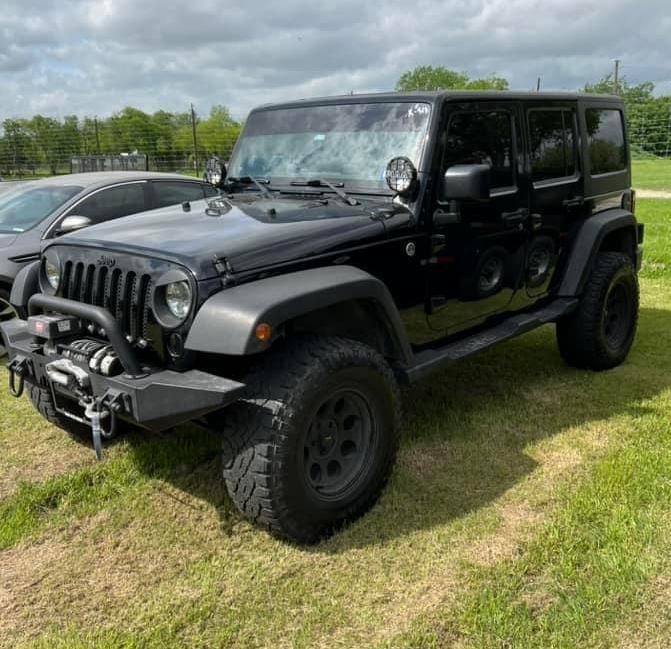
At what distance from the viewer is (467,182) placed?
10.9 feet

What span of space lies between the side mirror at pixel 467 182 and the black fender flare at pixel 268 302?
689 mm

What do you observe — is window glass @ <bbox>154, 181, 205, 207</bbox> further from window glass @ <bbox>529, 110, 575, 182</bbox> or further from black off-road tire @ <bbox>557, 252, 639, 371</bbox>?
black off-road tire @ <bbox>557, 252, 639, 371</bbox>

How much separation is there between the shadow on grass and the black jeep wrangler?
10.7 inches

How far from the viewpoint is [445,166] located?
3.61 meters

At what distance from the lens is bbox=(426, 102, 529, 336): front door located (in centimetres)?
369

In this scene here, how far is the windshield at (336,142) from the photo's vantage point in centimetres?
360

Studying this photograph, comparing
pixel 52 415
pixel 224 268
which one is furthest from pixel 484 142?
pixel 52 415

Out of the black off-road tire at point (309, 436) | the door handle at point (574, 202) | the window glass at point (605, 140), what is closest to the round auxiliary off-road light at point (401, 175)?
the black off-road tire at point (309, 436)

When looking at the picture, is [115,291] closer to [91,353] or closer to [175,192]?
[91,353]

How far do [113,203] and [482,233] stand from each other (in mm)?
3892

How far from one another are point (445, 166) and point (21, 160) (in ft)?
92.2

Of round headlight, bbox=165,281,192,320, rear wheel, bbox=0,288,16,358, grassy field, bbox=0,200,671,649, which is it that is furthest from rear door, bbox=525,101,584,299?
rear wheel, bbox=0,288,16,358

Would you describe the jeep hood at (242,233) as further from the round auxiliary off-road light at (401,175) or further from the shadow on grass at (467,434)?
the shadow on grass at (467,434)

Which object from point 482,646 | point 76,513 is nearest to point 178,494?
point 76,513
